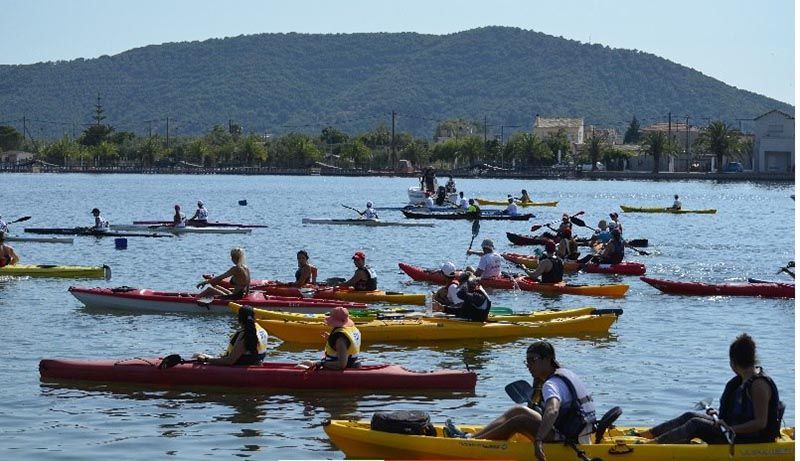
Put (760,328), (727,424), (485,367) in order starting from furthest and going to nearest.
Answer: (760,328) → (485,367) → (727,424)

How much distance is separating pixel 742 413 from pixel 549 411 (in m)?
2.04

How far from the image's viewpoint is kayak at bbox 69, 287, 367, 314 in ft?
83.3

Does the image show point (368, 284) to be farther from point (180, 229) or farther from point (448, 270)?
point (180, 229)

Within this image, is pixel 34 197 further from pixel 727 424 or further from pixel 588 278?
pixel 727 424

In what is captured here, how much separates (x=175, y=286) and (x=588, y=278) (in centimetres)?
1166

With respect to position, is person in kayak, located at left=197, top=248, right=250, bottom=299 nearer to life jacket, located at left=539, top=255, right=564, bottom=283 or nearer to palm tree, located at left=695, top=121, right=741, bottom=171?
life jacket, located at left=539, top=255, right=564, bottom=283

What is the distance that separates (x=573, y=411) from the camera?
1321 centimetres

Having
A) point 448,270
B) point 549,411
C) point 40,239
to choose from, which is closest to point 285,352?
point 448,270

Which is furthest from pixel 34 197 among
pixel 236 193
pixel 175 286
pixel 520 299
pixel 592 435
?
pixel 592 435

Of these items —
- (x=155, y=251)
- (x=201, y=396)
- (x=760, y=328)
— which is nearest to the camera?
(x=201, y=396)

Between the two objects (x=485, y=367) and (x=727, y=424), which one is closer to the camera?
(x=727, y=424)

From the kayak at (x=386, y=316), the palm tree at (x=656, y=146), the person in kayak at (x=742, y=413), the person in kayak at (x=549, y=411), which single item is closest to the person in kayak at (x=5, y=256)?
the kayak at (x=386, y=316)

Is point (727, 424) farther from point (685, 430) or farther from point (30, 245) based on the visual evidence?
point (30, 245)

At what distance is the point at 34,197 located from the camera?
106 metres
